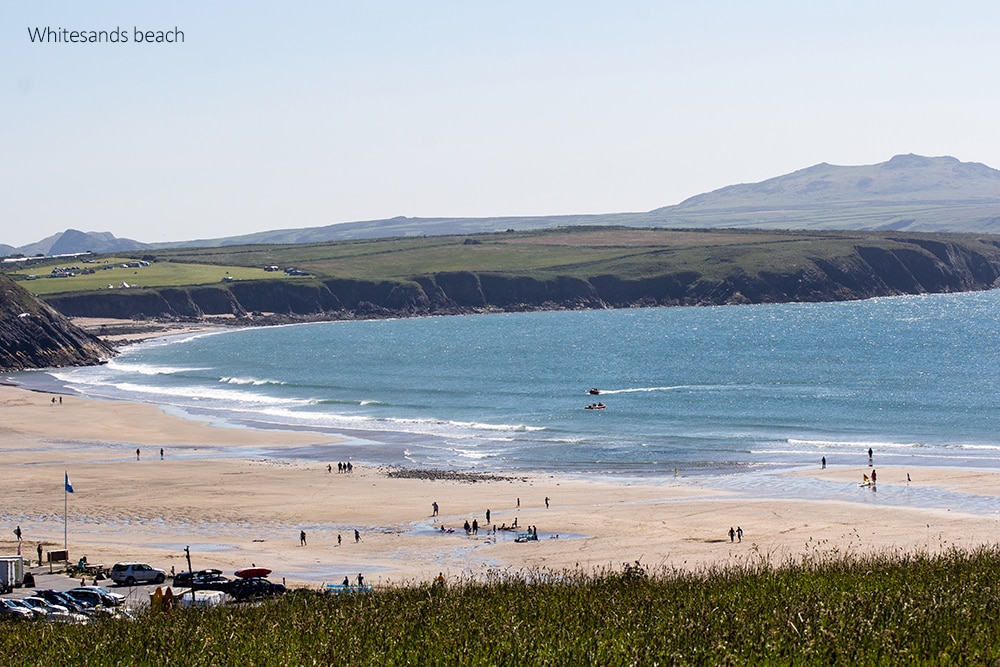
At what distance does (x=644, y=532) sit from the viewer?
43781 mm

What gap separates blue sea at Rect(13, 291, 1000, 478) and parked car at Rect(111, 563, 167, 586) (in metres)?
29.1

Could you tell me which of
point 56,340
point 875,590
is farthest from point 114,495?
→ point 56,340

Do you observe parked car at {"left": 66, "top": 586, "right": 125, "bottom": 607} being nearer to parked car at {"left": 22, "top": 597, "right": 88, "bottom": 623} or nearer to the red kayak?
parked car at {"left": 22, "top": 597, "right": 88, "bottom": 623}

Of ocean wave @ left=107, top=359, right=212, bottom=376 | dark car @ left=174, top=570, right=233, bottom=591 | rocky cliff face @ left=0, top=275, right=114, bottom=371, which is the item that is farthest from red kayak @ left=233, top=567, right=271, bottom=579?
rocky cliff face @ left=0, top=275, right=114, bottom=371

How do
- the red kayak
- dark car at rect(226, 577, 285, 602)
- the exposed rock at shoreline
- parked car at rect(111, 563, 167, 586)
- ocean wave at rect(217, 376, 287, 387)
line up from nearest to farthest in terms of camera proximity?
dark car at rect(226, 577, 285, 602) → the red kayak → parked car at rect(111, 563, 167, 586) → the exposed rock at shoreline → ocean wave at rect(217, 376, 287, 387)

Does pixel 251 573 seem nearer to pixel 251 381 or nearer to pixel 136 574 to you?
pixel 136 574

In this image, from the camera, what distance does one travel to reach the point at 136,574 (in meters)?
33.8

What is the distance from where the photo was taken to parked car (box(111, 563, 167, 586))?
3353 centimetres

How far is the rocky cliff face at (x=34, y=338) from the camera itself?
130 metres

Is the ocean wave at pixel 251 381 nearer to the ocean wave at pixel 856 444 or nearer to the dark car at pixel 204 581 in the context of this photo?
the ocean wave at pixel 856 444

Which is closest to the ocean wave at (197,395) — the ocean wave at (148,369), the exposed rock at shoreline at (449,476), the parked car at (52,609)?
the ocean wave at (148,369)

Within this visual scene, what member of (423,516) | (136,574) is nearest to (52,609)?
(136,574)

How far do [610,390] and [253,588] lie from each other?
6990 centimetres

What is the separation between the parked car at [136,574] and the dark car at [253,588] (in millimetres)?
4612
